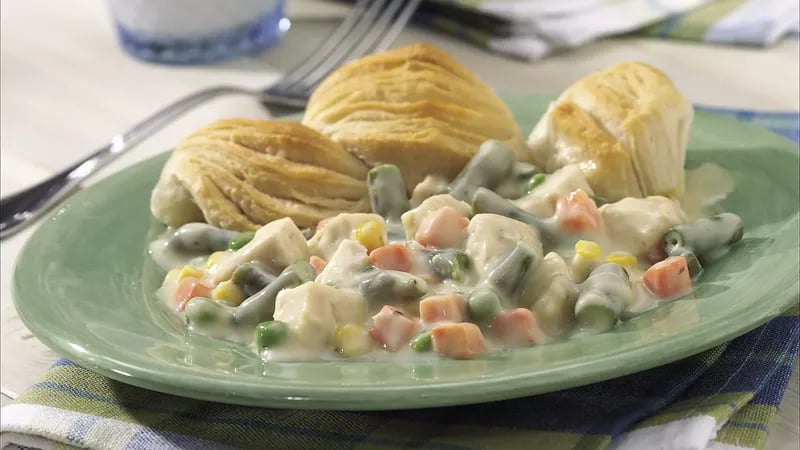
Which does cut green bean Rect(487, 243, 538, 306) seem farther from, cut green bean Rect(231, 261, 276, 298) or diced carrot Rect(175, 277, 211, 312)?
diced carrot Rect(175, 277, 211, 312)

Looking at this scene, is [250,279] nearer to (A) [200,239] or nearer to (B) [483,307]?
(A) [200,239]

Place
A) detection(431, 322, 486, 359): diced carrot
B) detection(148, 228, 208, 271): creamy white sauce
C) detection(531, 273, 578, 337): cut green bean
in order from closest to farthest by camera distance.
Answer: detection(431, 322, 486, 359): diced carrot, detection(531, 273, 578, 337): cut green bean, detection(148, 228, 208, 271): creamy white sauce

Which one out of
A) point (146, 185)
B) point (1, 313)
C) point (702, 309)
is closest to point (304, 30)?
point (146, 185)

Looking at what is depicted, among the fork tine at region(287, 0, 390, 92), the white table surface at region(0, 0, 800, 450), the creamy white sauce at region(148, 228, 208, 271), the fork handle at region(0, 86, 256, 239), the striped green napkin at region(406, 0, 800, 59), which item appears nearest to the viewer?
the creamy white sauce at region(148, 228, 208, 271)

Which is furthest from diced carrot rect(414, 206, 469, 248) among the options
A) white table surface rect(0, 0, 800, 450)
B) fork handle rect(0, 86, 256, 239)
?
white table surface rect(0, 0, 800, 450)

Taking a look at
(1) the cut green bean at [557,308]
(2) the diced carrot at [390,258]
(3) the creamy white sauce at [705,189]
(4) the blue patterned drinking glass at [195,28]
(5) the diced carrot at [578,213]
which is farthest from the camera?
(4) the blue patterned drinking glass at [195,28]

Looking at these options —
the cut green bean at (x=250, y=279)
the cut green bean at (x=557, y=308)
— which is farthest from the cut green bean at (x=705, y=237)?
the cut green bean at (x=250, y=279)

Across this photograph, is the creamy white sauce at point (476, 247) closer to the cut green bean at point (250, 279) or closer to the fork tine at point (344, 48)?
the cut green bean at point (250, 279)

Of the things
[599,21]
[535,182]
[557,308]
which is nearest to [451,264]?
[557,308]
